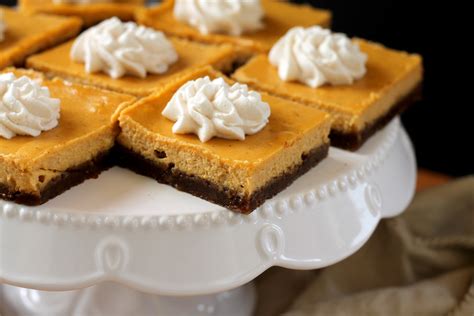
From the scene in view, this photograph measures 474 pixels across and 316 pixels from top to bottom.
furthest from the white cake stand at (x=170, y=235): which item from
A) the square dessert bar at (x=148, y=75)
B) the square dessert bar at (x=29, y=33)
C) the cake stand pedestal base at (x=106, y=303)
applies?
the square dessert bar at (x=29, y=33)

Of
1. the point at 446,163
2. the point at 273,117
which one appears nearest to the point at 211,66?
the point at 273,117

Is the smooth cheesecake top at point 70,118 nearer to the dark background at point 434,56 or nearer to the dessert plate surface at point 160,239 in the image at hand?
the dessert plate surface at point 160,239

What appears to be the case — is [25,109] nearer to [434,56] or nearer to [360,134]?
[360,134]

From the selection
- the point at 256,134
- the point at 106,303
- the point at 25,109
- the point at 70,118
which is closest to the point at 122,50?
the point at 70,118

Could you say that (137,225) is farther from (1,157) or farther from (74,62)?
(74,62)

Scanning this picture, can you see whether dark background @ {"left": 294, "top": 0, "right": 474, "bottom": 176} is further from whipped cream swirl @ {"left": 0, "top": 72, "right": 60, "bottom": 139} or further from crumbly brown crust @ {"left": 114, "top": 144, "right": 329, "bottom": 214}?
whipped cream swirl @ {"left": 0, "top": 72, "right": 60, "bottom": 139}
